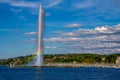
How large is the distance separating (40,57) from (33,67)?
1661 centimetres

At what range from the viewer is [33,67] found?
601 ft

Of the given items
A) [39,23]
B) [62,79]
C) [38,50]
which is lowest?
[62,79]

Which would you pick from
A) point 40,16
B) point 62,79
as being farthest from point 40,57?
point 62,79

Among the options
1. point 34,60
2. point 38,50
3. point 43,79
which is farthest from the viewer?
point 34,60

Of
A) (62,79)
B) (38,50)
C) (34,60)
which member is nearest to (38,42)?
(38,50)

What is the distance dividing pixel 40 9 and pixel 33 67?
103ft

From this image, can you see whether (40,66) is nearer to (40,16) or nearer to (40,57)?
(40,57)

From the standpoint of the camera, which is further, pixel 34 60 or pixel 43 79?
pixel 34 60

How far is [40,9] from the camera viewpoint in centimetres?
16712

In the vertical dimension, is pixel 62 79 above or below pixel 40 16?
below

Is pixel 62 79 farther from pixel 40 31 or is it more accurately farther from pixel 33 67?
pixel 33 67

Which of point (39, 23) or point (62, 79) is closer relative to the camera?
point (62, 79)

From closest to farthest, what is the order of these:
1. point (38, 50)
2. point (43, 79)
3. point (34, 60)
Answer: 1. point (43, 79)
2. point (38, 50)
3. point (34, 60)

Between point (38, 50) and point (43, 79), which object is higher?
point (38, 50)
